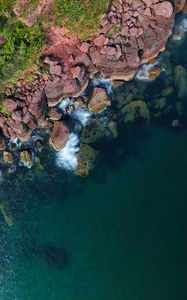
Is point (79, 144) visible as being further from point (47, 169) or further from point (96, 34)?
point (96, 34)

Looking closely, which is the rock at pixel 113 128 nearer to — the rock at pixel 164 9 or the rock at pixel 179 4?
the rock at pixel 164 9

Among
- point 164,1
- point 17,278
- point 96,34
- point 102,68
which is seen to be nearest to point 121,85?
point 102,68

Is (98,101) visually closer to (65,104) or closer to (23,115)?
(65,104)

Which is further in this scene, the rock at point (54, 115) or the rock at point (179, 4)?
the rock at point (179, 4)

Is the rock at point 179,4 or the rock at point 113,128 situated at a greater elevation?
the rock at point 179,4

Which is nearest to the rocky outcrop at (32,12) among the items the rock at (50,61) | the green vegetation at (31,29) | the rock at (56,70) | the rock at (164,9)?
the green vegetation at (31,29)

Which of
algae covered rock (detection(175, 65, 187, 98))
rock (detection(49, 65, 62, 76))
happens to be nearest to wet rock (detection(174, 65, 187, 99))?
algae covered rock (detection(175, 65, 187, 98))
